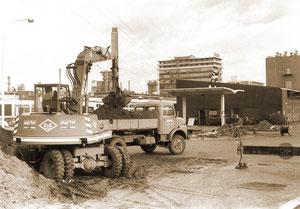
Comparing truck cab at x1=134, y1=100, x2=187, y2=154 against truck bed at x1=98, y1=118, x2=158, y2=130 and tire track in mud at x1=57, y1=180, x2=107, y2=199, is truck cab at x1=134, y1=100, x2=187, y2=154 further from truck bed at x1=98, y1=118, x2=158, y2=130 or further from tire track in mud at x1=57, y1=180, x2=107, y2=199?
tire track in mud at x1=57, y1=180, x2=107, y2=199

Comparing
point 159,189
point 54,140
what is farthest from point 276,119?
point 54,140

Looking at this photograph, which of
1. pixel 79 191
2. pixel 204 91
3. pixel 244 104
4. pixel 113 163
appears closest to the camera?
pixel 79 191

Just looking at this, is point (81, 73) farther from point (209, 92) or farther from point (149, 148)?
point (209, 92)

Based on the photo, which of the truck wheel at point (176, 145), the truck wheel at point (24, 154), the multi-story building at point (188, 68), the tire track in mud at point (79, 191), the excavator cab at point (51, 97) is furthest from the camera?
the multi-story building at point (188, 68)

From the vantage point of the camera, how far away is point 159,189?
10.3m

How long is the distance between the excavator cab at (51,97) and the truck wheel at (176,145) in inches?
310

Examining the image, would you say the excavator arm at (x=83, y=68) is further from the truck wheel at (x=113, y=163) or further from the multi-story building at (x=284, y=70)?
the multi-story building at (x=284, y=70)

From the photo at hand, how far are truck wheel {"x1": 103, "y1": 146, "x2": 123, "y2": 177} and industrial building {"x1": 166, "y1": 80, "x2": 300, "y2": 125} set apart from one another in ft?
124

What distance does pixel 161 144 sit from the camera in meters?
19.0

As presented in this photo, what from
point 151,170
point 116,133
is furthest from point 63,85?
point 116,133

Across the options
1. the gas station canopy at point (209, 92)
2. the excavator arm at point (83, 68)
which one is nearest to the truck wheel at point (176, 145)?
the excavator arm at point (83, 68)

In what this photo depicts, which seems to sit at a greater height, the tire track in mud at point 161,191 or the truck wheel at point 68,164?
the truck wheel at point 68,164

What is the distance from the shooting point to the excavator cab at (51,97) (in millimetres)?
11727

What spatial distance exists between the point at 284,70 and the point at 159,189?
86619 millimetres
